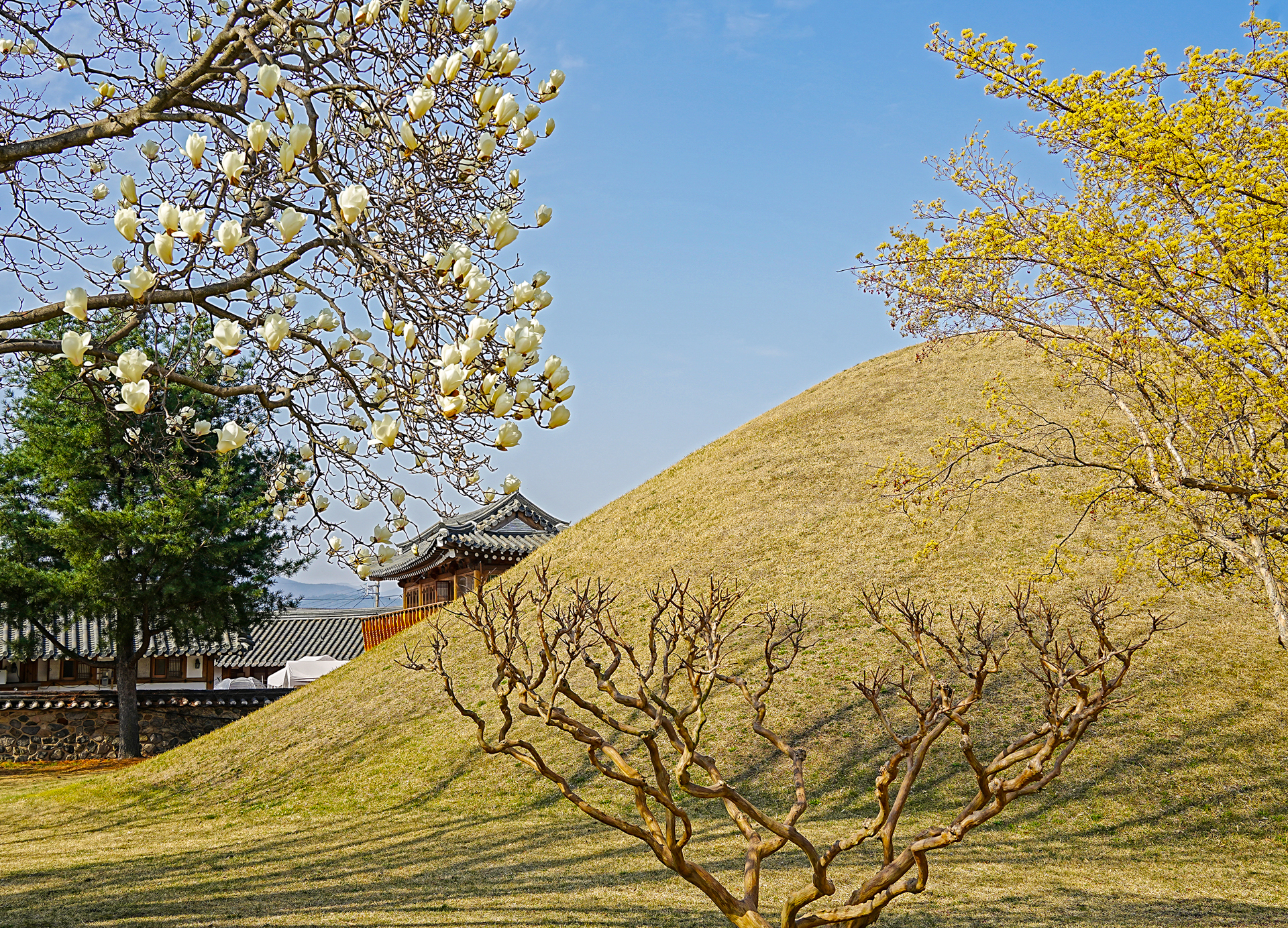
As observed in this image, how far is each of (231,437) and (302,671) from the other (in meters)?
30.5

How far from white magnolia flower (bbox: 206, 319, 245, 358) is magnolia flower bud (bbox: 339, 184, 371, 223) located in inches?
28.8

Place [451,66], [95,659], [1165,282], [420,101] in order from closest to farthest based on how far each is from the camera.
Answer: [420,101] → [451,66] → [1165,282] → [95,659]

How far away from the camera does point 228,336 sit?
3.84m

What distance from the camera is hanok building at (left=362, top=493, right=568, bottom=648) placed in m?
23.8

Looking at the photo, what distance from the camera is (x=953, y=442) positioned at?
10.2m

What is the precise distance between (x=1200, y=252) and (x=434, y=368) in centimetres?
761

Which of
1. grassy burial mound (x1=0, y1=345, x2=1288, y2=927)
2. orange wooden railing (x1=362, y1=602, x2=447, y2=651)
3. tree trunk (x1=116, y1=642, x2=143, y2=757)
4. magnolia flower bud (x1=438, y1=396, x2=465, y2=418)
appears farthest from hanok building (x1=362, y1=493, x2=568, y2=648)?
magnolia flower bud (x1=438, y1=396, x2=465, y2=418)

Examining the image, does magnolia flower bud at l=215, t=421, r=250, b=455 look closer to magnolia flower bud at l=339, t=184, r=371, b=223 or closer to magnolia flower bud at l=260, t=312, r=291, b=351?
magnolia flower bud at l=260, t=312, r=291, b=351

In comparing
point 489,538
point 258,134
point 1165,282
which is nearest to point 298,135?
point 258,134

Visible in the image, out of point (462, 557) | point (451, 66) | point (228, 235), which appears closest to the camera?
point (228, 235)

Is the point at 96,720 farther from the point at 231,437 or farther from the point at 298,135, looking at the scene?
the point at 298,135

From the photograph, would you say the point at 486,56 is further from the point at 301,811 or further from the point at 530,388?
the point at 301,811

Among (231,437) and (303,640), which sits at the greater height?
(231,437)

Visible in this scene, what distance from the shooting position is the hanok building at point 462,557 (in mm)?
23797
